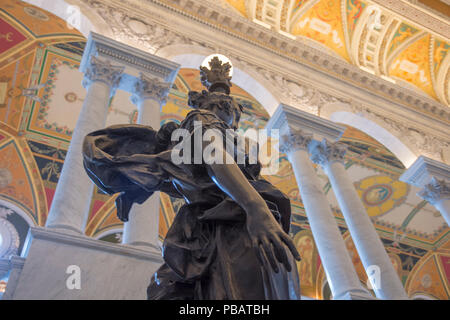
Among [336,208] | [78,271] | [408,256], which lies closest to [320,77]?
[336,208]

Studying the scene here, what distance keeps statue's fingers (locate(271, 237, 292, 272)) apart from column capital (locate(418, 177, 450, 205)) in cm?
768

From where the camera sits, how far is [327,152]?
659cm

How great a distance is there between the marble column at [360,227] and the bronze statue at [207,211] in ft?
15.5

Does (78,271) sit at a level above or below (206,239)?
above

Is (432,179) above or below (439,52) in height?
below

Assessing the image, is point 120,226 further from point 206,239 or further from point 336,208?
point 206,239

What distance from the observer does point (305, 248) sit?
1178 centimetres

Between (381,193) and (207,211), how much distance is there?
11.9 m

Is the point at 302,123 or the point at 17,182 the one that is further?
the point at 17,182

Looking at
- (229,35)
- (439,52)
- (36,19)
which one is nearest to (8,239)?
(36,19)

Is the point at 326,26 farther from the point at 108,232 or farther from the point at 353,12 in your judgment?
the point at 108,232

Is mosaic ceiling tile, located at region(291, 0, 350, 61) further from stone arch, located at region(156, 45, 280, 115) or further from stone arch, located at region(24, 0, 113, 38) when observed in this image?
stone arch, located at region(24, 0, 113, 38)

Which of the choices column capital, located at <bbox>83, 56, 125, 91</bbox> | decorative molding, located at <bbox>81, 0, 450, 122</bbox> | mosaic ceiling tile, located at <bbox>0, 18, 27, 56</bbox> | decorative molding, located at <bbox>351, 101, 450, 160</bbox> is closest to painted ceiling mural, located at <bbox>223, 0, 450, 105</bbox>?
decorative molding, located at <bbox>81, 0, 450, 122</bbox>

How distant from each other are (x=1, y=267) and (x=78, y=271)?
19.8ft
